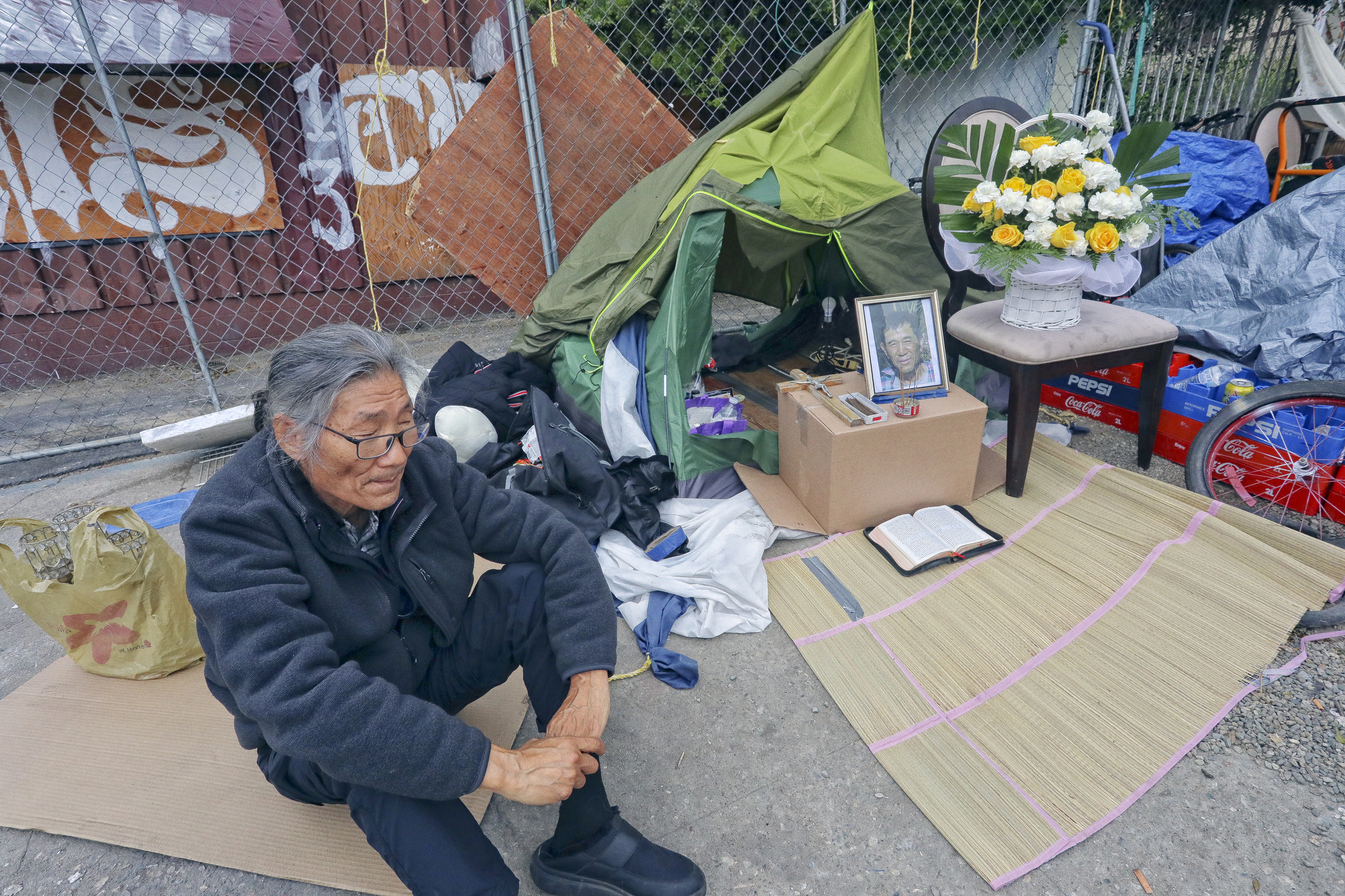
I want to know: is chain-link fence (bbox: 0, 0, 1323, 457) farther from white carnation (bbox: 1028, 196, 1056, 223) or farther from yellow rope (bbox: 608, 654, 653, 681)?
yellow rope (bbox: 608, 654, 653, 681)

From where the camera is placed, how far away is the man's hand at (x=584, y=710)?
140 centimetres

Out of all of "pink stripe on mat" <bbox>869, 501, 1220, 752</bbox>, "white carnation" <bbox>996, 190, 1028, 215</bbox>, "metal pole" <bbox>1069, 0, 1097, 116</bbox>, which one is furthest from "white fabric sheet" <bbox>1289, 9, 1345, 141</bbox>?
"pink stripe on mat" <bbox>869, 501, 1220, 752</bbox>

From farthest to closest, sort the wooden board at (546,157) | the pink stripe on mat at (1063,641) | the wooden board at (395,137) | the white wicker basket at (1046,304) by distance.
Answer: the wooden board at (395,137)
the wooden board at (546,157)
the white wicker basket at (1046,304)
the pink stripe on mat at (1063,641)

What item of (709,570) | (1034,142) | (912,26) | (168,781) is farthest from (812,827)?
(912,26)

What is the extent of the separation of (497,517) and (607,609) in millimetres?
325

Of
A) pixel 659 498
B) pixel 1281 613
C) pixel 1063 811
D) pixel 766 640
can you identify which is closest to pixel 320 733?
pixel 766 640

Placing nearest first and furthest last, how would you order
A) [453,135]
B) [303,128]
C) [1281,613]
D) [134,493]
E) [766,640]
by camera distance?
1. [1281,613]
2. [766,640]
3. [134,493]
4. [453,135]
5. [303,128]

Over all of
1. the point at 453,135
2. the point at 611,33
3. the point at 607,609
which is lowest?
the point at 607,609

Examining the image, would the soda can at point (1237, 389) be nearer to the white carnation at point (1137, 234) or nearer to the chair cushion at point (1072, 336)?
the chair cushion at point (1072, 336)

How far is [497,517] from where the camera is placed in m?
1.60

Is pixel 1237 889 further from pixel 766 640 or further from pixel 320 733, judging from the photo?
pixel 320 733

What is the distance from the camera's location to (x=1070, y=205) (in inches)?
95.3

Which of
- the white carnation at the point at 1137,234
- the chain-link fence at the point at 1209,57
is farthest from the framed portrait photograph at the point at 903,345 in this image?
the chain-link fence at the point at 1209,57

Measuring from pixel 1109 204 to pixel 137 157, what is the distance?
547 cm
